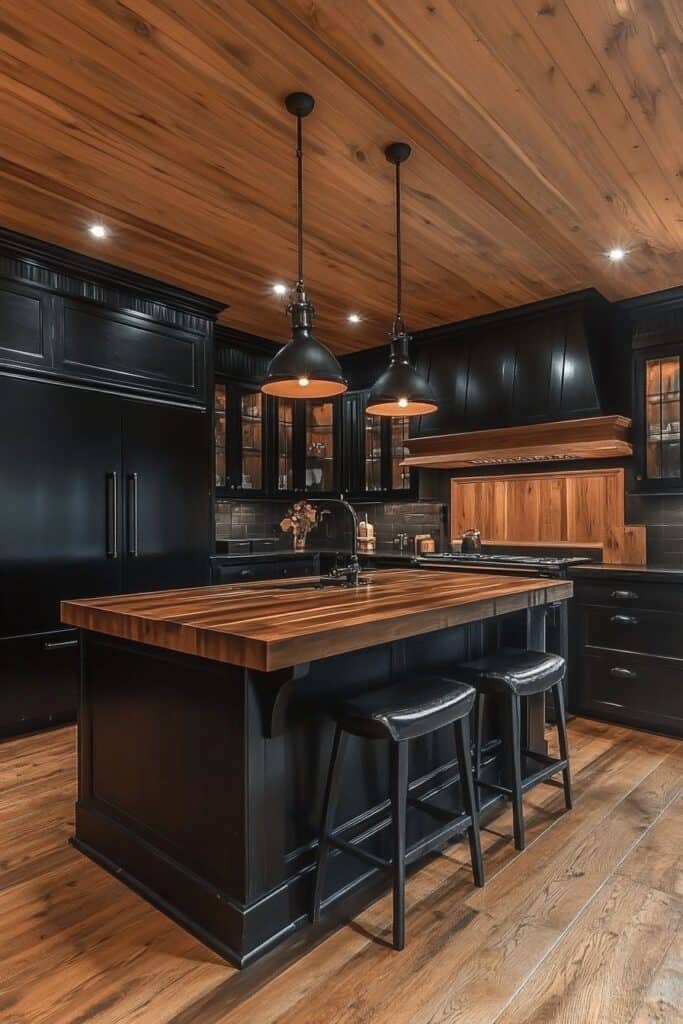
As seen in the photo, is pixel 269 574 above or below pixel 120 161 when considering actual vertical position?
below

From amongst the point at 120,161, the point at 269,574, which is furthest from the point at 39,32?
the point at 269,574

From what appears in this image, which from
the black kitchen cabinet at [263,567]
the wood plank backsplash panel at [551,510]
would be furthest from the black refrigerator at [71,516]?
the wood plank backsplash panel at [551,510]

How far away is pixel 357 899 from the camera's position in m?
2.03

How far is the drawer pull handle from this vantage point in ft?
12.1

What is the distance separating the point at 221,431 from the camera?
531 centimetres

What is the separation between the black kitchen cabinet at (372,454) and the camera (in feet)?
18.3

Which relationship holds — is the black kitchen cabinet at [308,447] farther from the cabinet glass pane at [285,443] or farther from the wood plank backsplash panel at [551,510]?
the wood plank backsplash panel at [551,510]

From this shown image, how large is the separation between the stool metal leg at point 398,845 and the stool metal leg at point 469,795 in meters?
0.34

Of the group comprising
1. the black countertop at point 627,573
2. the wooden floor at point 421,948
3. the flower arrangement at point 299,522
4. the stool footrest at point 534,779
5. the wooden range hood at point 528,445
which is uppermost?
the wooden range hood at point 528,445

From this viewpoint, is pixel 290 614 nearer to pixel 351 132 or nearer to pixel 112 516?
pixel 351 132

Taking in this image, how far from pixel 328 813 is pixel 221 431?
12.7ft

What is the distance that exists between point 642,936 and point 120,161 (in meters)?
3.45

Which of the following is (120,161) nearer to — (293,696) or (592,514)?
(293,696)

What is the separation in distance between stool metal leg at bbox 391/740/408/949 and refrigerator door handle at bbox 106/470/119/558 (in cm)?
267
